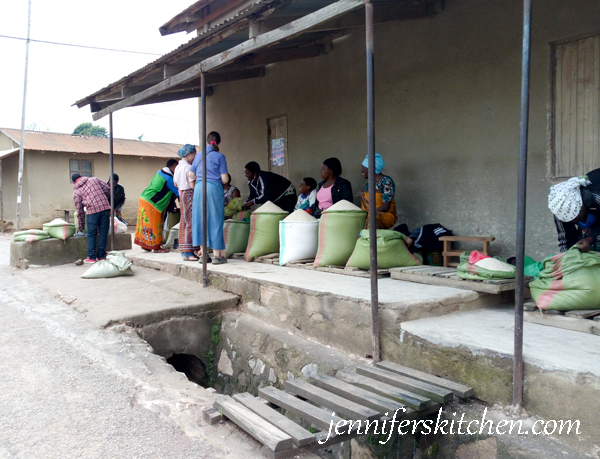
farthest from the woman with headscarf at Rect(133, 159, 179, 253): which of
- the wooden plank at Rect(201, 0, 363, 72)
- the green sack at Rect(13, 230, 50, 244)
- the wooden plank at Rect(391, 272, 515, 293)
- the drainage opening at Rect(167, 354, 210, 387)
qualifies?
the wooden plank at Rect(391, 272, 515, 293)

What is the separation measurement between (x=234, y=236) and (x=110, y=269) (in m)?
1.53

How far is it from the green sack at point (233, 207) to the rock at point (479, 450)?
15.7 ft

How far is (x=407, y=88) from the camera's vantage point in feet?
17.0

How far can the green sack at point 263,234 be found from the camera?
5.49 meters

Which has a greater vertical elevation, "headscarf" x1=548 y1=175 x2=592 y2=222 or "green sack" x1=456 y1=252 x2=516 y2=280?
"headscarf" x1=548 y1=175 x2=592 y2=222

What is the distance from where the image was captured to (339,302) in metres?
3.28

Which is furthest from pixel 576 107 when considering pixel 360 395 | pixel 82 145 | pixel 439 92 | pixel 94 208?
pixel 82 145

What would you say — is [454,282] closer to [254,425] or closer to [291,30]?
[254,425]

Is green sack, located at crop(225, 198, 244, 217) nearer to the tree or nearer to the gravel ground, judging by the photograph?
the gravel ground

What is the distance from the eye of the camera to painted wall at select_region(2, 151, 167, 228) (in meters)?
15.5

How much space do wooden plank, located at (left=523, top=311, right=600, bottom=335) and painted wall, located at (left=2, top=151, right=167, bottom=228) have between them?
626 inches

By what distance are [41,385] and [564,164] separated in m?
4.15

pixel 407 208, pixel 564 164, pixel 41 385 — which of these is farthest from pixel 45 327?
pixel 564 164

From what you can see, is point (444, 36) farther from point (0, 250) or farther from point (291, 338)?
point (0, 250)
